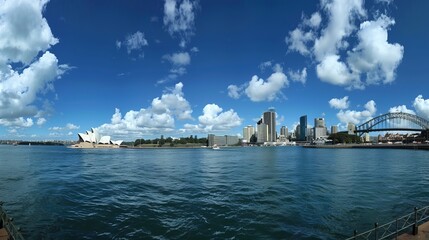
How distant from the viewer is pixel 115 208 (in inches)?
862

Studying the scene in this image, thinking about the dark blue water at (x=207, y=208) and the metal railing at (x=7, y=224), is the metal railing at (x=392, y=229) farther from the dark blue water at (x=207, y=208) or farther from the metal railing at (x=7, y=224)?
the metal railing at (x=7, y=224)

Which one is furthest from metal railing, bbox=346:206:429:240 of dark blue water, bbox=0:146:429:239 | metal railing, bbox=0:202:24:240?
metal railing, bbox=0:202:24:240

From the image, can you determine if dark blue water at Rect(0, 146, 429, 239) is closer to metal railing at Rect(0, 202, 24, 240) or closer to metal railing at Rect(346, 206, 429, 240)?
metal railing at Rect(346, 206, 429, 240)

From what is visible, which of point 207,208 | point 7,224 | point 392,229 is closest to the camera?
point 7,224

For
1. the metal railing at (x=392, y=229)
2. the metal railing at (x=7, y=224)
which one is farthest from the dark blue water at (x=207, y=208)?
the metal railing at (x=7, y=224)

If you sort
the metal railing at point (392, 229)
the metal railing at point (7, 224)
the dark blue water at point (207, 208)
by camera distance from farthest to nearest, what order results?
1. the dark blue water at point (207, 208)
2. the metal railing at point (392, 229)
3. the metal railing at point (7, 224)

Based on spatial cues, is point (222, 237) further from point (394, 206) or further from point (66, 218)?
point (394, 206)

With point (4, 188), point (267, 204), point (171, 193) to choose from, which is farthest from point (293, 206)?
point (4, 188)

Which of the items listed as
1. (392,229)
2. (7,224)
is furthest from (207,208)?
(7,224)

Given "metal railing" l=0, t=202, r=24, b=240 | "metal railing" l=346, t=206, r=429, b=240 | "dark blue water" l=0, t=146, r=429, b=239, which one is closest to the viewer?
"metal railing" l=0, t=202, r=24, b=240

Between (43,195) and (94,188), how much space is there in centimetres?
510

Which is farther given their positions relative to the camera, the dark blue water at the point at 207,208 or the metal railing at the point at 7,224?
the dark blue water at the point at 207,208

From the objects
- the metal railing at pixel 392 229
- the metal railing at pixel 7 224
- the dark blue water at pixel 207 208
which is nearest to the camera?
the metal railing at pixel 7 224

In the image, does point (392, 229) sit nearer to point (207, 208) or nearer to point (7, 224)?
point (207, 208)
